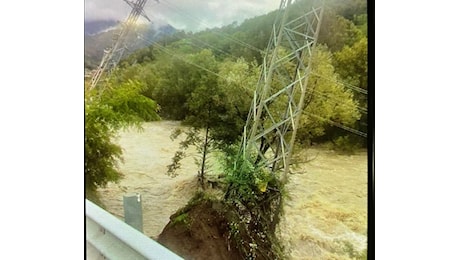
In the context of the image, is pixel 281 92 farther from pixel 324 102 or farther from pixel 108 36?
pixel 108 36

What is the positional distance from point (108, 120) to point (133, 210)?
0.31 m

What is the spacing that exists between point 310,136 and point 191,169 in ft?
1.22

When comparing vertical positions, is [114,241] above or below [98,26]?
below

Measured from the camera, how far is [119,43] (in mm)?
1587

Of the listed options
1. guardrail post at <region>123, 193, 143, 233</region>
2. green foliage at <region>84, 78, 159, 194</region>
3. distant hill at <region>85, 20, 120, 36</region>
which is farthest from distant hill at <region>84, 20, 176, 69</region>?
guardrail post at <region>123, 193, 143, 233</region>

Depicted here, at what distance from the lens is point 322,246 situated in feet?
4.14

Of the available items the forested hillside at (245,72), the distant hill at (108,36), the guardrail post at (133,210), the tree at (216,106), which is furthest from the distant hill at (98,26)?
the guardrail post at (133,210)

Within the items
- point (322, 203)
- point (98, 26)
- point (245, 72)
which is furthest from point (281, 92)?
point (98, 26)

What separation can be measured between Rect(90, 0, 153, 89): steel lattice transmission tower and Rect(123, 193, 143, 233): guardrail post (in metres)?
0.41

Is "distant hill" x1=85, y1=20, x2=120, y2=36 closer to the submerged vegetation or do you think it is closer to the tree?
the submerged vegetation

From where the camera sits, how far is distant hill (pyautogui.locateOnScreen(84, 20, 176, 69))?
5.00ft

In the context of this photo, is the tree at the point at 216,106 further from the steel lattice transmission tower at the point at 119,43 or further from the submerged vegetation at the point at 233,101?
the steel lattice transmission tower at the point at 119,43
